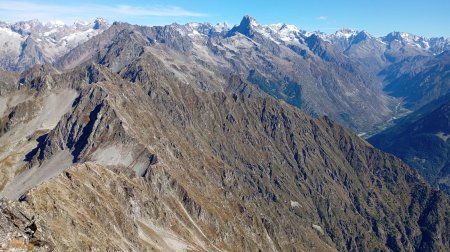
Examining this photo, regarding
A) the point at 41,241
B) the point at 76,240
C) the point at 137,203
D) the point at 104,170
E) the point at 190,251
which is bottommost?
the point at 190,251

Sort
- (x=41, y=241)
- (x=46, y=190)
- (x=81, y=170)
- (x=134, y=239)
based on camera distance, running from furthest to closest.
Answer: (x=81, y=170), (x=134, y=239), (x=46, y=190), (x=41, y=241)

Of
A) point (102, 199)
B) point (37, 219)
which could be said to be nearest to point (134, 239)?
point (102, 199)

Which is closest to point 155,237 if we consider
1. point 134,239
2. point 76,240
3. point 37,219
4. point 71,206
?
point 134,239

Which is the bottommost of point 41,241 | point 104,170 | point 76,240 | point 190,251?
point 190,251

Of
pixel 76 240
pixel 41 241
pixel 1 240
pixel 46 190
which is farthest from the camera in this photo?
pixel 46 190

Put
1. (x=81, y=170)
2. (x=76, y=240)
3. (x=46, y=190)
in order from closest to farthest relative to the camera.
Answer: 1. (x=76, y=240)
2. (x=46, y=190)
3. (x=81, y=170)

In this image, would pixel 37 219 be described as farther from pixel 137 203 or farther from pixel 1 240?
pixel 137 203

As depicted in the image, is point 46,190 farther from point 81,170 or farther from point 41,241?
point 41,241

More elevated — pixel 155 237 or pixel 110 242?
pixel 110 242

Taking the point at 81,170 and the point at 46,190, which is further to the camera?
the point at 81,170
